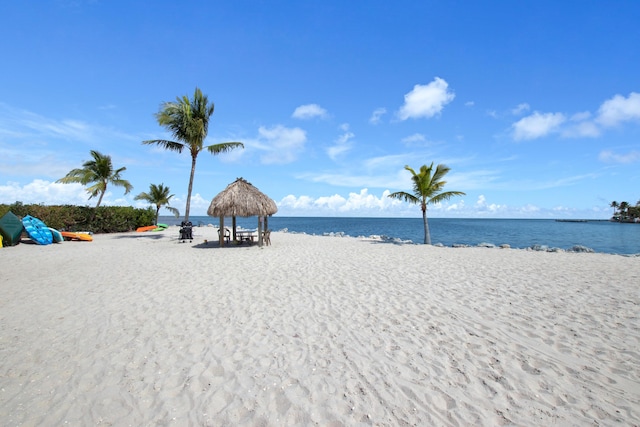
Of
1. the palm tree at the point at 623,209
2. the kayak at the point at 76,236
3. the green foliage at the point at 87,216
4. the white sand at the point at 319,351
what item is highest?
the palm tree at the point at 623,209

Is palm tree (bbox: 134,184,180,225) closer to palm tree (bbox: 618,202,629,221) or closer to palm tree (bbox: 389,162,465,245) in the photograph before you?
palm tree (bbox: 389,162,465,245)

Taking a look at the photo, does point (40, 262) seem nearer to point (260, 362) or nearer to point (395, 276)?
point (260, 362)

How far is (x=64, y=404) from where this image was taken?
8.72ft

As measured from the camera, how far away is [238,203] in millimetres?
13367

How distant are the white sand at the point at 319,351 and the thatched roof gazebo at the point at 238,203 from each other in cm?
644

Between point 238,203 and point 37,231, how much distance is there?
Result: 10.1 metres

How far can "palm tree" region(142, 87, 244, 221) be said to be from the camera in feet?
52.0

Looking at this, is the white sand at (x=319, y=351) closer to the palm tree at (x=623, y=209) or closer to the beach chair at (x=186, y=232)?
the beach chair at (x=186, y=232)

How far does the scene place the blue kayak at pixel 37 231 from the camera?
44.3ft

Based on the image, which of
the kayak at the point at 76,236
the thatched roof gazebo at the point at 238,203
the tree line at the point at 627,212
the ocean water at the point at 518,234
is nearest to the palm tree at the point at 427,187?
the ocean water at the point at 518,234

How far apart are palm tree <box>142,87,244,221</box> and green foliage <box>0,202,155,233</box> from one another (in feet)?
24.7

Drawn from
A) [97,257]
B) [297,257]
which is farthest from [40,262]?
[297,257]

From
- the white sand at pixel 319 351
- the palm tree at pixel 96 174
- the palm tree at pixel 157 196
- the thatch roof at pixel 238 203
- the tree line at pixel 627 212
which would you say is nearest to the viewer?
the white sand at pixel 319 351

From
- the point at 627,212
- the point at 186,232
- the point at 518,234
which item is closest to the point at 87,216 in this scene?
the point at 186,232
